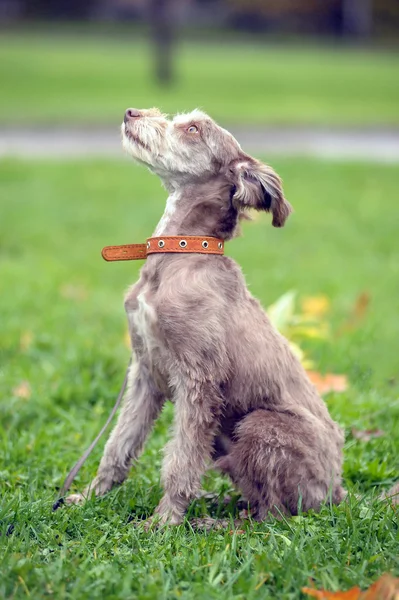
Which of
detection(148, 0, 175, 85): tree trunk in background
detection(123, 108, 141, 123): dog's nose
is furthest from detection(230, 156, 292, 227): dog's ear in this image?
detection(148, 0, 175, 85): tree trunk in background

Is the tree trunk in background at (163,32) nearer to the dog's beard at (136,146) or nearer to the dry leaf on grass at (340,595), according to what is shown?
the dog's beard at (136,146)

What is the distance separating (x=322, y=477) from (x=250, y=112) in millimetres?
16172

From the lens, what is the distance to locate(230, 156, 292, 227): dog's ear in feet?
11.6

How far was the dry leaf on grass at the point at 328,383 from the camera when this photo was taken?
5112mm

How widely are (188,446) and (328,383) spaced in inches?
74.6

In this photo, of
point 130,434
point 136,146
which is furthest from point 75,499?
point 136,146

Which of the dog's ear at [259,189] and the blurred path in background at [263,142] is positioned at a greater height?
the blurred path in background at [263,142]

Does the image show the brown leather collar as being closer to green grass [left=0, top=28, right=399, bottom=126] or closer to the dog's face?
the dog's face

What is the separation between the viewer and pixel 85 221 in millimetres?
9555

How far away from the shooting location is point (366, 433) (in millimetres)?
4598

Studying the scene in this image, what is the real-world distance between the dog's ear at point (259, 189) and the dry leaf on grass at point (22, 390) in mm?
2055

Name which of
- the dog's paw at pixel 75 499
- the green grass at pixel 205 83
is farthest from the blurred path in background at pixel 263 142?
the dog's paw at pixel 75 499

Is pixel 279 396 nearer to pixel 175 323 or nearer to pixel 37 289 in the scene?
pixel 175 323

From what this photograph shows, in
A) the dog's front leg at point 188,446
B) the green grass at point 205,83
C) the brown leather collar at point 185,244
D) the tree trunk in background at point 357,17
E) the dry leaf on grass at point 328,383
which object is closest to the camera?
the dog's front leg at point 188,446
